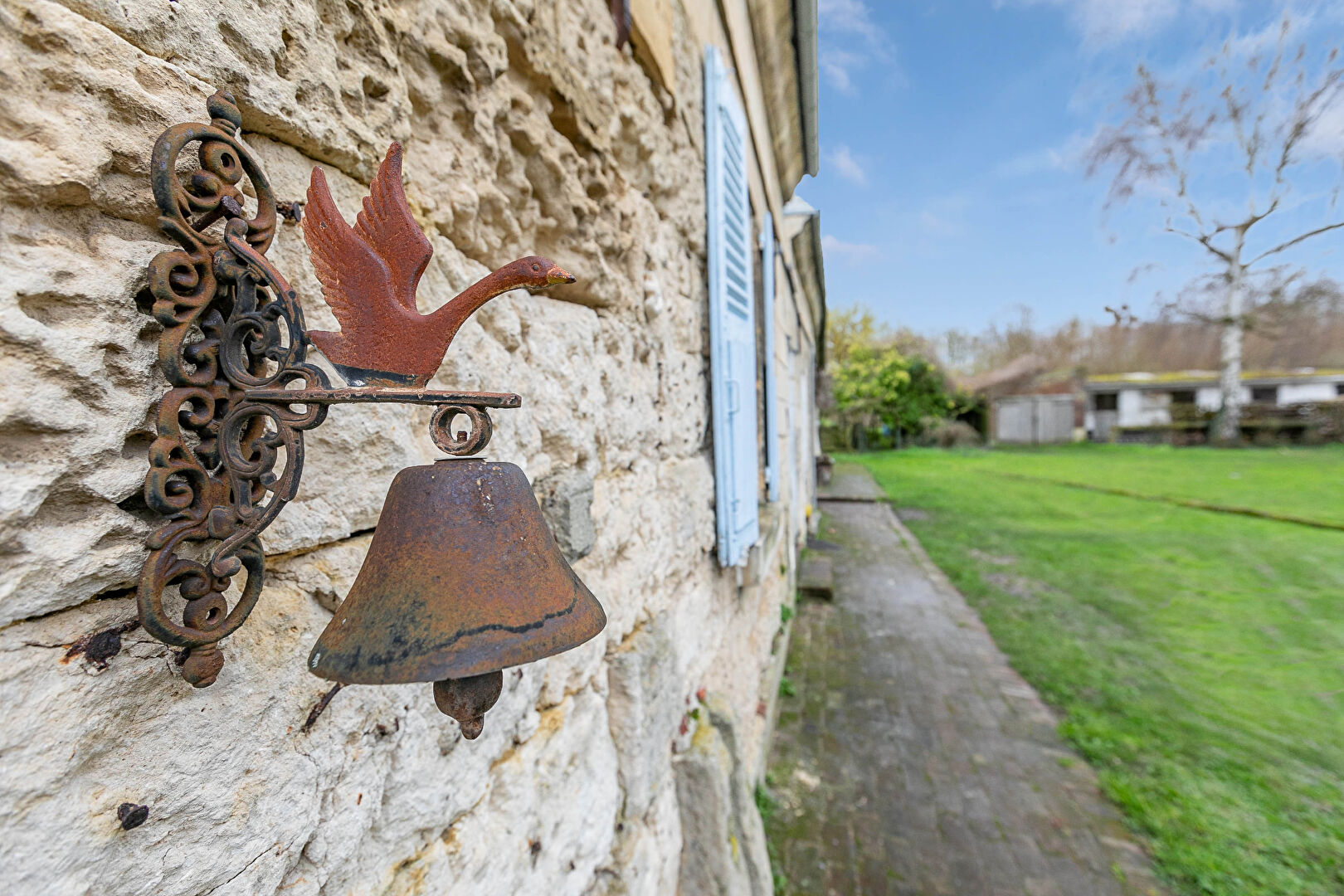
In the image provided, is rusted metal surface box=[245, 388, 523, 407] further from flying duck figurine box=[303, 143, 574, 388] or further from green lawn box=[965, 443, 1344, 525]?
green lawn box=[965, 443, 1344, 525]

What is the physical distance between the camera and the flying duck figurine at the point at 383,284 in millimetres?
708

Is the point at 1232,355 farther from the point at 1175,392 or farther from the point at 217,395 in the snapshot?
the point at 217,395

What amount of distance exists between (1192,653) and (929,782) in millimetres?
3529

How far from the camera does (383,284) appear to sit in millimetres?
739

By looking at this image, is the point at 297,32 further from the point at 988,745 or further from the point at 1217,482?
the point at 1217,482

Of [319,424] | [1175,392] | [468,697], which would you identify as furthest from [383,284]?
[1175,392]

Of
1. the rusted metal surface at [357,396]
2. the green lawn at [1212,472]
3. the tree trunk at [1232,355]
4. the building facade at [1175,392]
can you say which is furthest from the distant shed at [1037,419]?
the rusted metal surface at [357,396]

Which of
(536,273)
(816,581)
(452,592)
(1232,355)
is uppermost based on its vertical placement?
(1232,355)

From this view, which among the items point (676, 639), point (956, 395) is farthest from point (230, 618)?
point (956, 395)

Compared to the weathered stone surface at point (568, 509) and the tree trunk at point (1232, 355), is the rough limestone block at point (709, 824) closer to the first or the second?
the weathered stone surface at point (568, 509)

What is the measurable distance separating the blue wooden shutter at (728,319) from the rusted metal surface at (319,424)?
1843mm

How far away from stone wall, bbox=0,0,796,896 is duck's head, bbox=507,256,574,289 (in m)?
0.30

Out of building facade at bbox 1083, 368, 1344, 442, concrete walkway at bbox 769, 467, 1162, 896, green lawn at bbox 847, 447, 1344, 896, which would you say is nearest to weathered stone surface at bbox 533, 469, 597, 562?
concrete walkway at bbox 769, 467, 1162, 896

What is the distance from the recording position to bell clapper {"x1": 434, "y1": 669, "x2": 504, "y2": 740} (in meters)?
0.66
